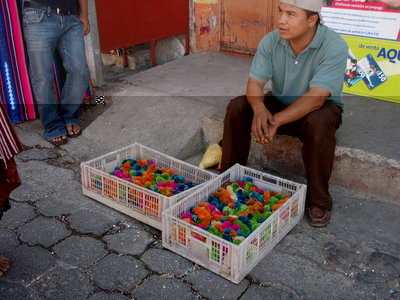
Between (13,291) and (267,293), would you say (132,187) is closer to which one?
(13,291)

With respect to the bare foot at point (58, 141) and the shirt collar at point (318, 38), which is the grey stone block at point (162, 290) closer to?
the shirt collar at point (318, 38)

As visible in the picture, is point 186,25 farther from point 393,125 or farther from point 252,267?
point 252,267

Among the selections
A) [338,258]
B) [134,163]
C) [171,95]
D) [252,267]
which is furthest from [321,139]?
[171,95]

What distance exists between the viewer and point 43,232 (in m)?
2.83

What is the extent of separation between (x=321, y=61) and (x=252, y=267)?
1.35m

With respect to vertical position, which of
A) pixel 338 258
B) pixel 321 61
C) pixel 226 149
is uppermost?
pixel 321 61

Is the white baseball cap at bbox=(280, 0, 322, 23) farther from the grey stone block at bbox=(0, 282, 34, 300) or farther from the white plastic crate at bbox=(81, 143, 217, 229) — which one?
the grey stone block at bbox=(0, 282, 34, 300)

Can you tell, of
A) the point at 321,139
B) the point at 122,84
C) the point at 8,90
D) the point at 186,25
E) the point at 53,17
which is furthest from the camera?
the point at 186,25

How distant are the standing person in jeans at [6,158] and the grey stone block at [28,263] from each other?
0.22 ft

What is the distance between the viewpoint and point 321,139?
110 inches

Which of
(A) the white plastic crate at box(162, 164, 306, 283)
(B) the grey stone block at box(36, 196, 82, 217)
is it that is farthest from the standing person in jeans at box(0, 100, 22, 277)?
(A) the white plastic crate at box(162, 164, 306, 283)

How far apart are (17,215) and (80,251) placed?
0.62m

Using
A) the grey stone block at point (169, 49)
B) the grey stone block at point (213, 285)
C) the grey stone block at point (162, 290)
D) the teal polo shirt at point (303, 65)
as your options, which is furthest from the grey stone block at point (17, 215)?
the grey stone block at point (169, 49)

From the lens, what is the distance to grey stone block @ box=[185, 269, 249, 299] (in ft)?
7.66
